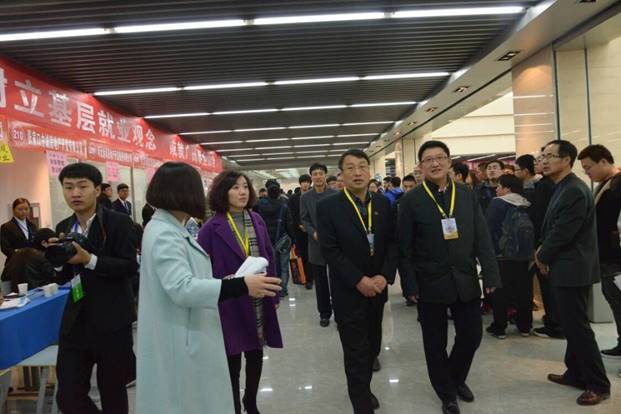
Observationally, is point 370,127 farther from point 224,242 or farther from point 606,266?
point 224,242

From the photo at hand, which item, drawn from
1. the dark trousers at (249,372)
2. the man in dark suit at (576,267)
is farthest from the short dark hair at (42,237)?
the man in dark suit at (576,267)

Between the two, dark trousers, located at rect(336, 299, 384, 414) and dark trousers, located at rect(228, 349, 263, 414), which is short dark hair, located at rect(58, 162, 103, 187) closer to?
dark trousers, located at rect(228, 349, 263, 414)

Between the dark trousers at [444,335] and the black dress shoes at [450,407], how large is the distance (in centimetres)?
2

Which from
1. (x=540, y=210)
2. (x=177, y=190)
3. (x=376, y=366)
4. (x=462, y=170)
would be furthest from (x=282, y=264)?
(x=177, y=190)

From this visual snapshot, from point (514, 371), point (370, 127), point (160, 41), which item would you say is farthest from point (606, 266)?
point (370, 127)

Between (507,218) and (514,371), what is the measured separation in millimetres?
1312

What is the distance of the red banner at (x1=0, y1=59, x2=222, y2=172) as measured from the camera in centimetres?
542

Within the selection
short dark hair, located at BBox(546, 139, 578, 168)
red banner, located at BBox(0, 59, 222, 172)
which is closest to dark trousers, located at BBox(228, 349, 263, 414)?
short dark hair, located at BBox(546, 139, 578, 168)

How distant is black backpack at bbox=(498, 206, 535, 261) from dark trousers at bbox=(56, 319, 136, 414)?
3.21m

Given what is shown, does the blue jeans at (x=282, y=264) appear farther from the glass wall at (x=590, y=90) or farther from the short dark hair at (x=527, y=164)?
the glass wall at (x=590, y=90)

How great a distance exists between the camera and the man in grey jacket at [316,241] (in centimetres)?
466

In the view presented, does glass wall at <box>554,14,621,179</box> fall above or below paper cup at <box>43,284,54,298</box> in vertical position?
above

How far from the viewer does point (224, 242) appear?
248cm

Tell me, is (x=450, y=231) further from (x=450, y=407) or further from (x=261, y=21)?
(x=261, y=21)
